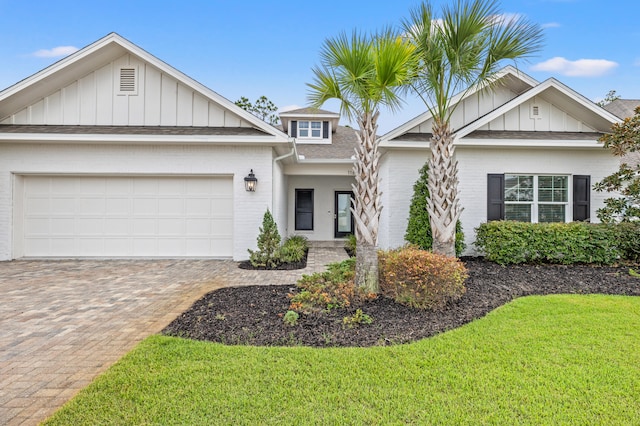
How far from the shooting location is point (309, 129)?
15.2 m

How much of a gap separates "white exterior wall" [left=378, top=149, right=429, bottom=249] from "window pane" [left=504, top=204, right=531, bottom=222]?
9.29ft

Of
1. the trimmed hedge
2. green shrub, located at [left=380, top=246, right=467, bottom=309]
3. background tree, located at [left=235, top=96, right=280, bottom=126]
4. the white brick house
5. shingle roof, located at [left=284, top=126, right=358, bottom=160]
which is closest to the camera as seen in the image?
green shrub, located at [left=380, top=246, right=467, bottom=309]

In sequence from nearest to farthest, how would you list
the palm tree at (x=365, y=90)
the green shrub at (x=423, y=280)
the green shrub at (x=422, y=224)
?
the green shrub at (x=423, y=280) < the palm tree at (x=365, y=90) < the green shrub at (x=422, y=224)

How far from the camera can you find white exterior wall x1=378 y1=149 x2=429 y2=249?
9688mm

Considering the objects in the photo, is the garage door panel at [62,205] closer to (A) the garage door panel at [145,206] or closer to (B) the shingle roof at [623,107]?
(A) the garage door panel at [145,206]

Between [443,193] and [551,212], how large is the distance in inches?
196

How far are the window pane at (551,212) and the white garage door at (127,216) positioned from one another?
362 inches

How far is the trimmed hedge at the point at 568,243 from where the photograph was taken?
7.86 metres

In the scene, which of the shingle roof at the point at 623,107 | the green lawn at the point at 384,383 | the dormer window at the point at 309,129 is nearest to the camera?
the green lawn at the point at 384,383

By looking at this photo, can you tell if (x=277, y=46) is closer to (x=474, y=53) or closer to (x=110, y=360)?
(x=474, y=53)

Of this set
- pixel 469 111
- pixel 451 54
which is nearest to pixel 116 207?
pixel 451 54

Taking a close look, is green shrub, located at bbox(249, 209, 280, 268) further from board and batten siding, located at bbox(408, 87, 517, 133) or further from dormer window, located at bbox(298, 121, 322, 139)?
dormer window, located at bbox(298, 121, 322, 139)

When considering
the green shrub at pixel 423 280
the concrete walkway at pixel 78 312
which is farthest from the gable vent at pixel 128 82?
the green shrub at pixel 423 280

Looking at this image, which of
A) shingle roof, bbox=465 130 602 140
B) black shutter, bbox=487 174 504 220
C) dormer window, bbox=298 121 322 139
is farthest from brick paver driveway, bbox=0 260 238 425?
dormer window, bbox=298 121 322 139
